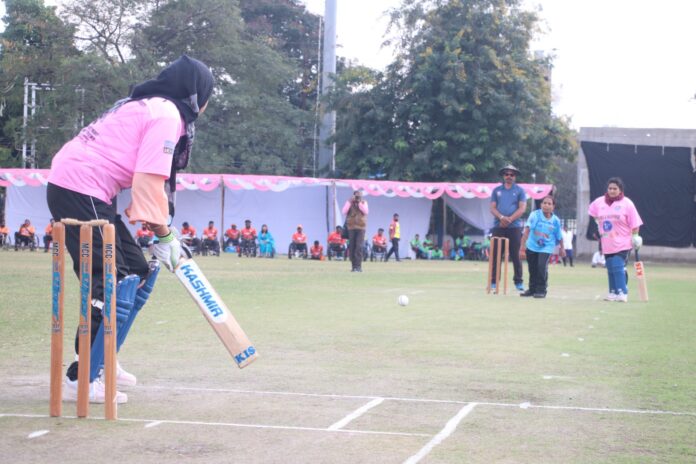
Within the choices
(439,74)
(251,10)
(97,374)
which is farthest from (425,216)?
(97,374)

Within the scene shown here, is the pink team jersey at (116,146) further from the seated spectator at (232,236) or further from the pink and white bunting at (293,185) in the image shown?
the seated spectator at (232,236)

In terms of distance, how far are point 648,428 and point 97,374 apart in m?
3.26

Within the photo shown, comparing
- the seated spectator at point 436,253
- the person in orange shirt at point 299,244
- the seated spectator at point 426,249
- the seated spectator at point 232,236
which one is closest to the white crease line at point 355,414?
the person in orange shirt at point 299,244

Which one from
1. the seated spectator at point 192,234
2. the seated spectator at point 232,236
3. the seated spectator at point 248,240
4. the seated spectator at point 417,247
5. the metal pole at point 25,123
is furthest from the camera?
the metal pole at point 25,123

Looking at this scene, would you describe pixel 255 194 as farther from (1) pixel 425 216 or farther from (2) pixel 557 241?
(2) pixel 557 241

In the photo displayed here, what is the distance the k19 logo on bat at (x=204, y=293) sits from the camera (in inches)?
Result: 245

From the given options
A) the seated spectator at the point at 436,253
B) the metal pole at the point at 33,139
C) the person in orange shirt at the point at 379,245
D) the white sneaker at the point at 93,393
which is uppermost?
the metal pole at the point at 33,139

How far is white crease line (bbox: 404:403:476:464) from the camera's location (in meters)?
5.01

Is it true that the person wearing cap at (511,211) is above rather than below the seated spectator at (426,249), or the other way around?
above

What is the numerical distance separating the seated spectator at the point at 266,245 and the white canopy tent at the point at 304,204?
150cm

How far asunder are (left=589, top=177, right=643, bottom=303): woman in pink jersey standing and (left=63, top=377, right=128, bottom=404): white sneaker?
11969mm

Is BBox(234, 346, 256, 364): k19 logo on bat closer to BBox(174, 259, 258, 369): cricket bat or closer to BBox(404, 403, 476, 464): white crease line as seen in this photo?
BBox(174, 259, 258, 369): cricket bat

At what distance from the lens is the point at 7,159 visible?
52.4 m

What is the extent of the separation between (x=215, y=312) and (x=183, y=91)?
4.60 ft
